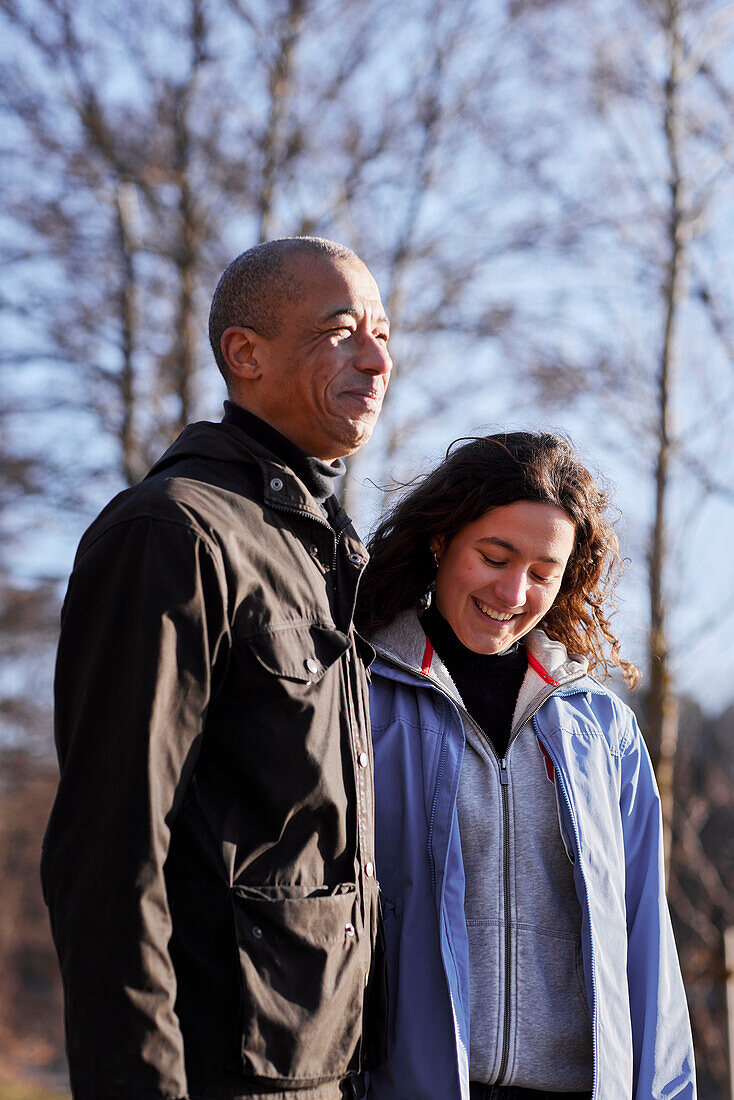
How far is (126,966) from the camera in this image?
1561 millimetres

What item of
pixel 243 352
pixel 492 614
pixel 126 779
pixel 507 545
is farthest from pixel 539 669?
pixel 126 779

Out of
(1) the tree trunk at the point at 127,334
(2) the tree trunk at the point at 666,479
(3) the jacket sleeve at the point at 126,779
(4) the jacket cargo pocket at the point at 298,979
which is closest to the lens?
(3) the jacket sleeve at the point at 126,779

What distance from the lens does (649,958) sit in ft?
8.29

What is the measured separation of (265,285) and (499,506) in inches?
30.5

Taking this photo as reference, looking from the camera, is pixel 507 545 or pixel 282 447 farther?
pixel 507 545

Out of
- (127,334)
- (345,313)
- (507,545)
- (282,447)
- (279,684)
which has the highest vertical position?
(127,334)

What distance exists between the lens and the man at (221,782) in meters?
1.60

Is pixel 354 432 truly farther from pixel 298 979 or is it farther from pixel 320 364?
pixel 298 979

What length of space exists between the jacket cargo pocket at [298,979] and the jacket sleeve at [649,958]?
840mm

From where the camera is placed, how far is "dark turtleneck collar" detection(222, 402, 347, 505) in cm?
217

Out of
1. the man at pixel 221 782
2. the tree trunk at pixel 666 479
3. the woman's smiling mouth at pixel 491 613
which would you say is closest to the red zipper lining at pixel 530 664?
the woman's smiling mouth at pixel 491 613

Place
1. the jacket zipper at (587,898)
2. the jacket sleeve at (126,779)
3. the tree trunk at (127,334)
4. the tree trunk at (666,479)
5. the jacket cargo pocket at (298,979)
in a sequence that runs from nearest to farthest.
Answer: the jacket sleeve at (126,779) → the jacket cargo pocket at (298,979) → the jacket zipper at (587,898) → the tree trunk at (666,479) → the tree trunk at (127,334)

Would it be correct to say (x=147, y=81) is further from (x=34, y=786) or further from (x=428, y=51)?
(x=34, y=786)

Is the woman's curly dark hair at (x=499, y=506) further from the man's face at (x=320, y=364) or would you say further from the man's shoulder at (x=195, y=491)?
the man's shoulder at (x=195, y=491)
